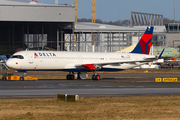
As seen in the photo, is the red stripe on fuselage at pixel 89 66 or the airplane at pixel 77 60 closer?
the airplane at pixel 77 60

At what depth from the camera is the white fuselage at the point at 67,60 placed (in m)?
40.8

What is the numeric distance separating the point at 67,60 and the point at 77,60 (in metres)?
1.81

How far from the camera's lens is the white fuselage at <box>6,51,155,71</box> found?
4081 centimetres

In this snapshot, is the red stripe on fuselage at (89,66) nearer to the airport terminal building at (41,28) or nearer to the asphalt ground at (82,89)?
the asphalt ground at (82,89)

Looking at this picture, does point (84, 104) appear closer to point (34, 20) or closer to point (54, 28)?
point (34, 20)

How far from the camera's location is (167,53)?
405 ft

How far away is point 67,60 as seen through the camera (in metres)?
43.7

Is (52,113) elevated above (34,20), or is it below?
below

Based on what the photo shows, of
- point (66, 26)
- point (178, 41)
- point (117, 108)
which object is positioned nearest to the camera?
point (117, 108)

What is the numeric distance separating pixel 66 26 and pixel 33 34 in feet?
58.2

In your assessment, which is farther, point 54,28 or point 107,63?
point 54,28

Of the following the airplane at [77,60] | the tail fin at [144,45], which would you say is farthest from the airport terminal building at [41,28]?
the airplane at [77,60]

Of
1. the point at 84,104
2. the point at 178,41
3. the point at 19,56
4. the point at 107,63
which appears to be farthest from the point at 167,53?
the point at 84,104

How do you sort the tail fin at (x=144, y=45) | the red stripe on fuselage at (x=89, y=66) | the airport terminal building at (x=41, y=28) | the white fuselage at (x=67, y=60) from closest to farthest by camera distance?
the white fuselage at (x=67, y=60)
the red stripe on fuselage at (x=89, y=66)
the tail fin at (x=144, y=45)
the airport terminal building at (x=41, y=28)
